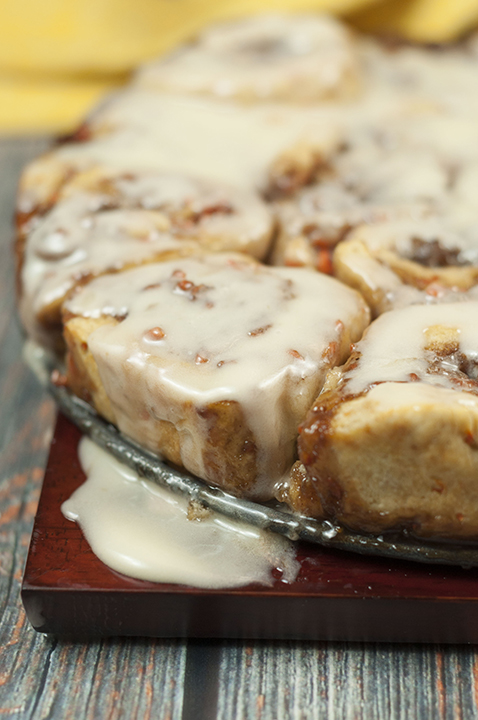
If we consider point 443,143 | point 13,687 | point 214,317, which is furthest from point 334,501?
point 443,143

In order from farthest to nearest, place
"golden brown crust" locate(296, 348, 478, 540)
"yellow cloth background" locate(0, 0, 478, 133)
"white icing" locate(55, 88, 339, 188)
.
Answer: "yellow cloth background" locate(0, 0, 478, 133) < "white icing" locate(55, 88, 339, 188) < "golden brown crust" locate(296, 348, 478, 540)

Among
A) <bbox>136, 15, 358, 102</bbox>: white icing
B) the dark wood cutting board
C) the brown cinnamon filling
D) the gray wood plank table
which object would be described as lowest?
the gray wood plank table

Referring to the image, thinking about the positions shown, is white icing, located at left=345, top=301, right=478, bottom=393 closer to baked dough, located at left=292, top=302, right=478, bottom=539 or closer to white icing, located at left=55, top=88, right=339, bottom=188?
baked dough, located at left=292, top=302, right=478, bottom=539

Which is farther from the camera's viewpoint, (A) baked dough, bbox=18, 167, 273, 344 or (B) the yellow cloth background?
(B) the yellow cloth background

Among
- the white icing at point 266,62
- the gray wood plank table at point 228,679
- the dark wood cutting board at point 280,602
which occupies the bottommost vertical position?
the gray wood plank table at point 228,679

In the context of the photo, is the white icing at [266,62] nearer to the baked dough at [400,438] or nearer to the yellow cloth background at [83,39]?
the yellow cloth background at [83,39]

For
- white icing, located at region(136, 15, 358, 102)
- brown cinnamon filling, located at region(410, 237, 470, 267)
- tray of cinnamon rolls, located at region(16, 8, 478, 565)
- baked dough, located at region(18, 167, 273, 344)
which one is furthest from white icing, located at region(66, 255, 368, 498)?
white icing, located at region(136, 15, 358, 102)

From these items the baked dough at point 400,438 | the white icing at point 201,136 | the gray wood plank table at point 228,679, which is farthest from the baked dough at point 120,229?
the gray wood plank table at point 228,679

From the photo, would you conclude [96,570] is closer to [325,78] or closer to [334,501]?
[334,501]
